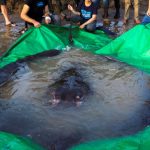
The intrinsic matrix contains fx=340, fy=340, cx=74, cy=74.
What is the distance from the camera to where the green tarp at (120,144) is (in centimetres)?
383

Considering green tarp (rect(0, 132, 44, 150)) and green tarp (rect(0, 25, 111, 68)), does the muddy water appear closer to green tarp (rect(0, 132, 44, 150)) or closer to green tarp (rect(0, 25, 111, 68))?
green tarp (rect(0, 132, 44, 150))

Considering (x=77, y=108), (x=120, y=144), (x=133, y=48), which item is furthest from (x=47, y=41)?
(x=120, y=144)

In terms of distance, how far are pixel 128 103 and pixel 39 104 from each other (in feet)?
4.25

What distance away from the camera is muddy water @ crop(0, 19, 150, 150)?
13.6ft

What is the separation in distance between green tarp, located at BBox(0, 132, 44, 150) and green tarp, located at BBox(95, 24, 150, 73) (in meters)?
3.32

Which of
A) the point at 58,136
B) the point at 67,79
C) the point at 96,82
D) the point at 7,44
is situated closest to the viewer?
the point at 58,136

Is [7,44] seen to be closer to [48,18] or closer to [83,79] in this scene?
[48,18]

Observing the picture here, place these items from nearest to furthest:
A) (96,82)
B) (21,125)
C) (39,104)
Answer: (21,125) → (39,104) → (96,82)

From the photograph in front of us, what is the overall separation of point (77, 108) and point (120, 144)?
1.03 m

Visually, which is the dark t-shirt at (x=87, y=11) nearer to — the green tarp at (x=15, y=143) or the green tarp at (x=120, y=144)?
the green tarp at (x=120, y=144)

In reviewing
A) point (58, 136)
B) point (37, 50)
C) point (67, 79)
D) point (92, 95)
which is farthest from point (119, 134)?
point (37, 50)

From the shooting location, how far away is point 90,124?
14.3 ft

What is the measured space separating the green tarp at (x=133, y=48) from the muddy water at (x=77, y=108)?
1.03 feet

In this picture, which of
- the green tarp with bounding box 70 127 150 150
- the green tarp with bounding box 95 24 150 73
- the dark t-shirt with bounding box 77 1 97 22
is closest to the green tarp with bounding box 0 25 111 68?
the green tarp with bounding box 95 24 150 73
